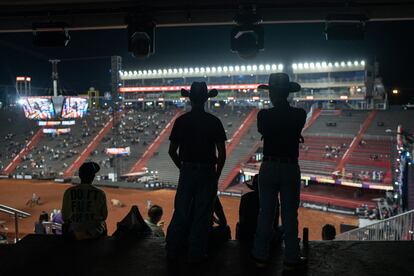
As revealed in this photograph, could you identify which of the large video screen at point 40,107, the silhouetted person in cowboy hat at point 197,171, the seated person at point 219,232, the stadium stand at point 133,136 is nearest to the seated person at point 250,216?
the seated person at point 219,232

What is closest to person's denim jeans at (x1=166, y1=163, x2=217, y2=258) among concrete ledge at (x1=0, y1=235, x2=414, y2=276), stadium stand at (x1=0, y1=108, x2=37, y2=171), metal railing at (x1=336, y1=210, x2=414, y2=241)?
concrete ledge at (x1=0, y1=235, x2=414, y2=276)

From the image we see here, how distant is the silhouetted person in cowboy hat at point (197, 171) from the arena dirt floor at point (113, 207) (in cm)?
1413

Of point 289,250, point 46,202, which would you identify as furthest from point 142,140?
point 289,250

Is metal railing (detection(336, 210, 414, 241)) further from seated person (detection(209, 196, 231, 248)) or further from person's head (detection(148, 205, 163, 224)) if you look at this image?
person's head (detection(148, 205, 163, 224))

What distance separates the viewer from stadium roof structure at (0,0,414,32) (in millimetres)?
5754

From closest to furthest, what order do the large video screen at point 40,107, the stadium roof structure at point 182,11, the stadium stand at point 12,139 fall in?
the stadium roof structure at point 182,11
the large video screen at point 40,107
the stadium stand at point 12,139

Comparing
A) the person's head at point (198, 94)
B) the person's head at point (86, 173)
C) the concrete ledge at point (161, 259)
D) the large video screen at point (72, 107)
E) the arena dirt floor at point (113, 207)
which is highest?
the large video screen at point (72, 107)

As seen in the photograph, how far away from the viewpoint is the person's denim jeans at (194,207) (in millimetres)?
3562

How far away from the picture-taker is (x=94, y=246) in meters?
4.16

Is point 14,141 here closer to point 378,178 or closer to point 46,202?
point 46,202

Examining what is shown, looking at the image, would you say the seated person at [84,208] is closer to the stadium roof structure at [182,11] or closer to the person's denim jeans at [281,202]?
the person's denim jeans at [281,202]

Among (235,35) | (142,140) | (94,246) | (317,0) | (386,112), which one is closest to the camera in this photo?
(94,246)

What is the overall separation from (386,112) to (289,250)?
38.0 meters

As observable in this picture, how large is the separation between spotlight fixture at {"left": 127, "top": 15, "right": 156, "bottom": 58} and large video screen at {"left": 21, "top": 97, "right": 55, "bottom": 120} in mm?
29265
